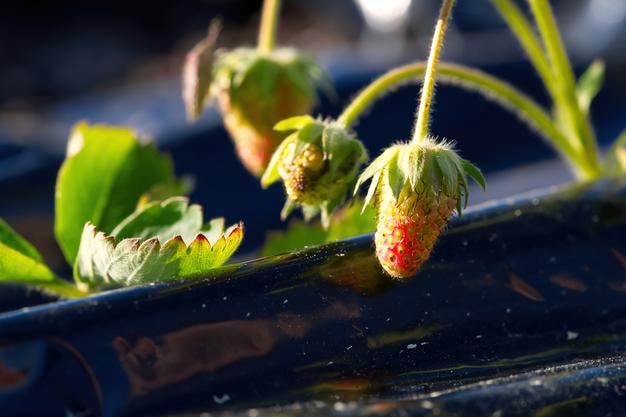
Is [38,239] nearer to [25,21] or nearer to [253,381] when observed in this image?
[253,381]

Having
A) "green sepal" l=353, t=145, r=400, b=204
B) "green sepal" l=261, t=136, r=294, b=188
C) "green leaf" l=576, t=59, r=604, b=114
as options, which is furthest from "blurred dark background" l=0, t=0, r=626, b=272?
"green sepal" l=353, t=145, r=400, b=204

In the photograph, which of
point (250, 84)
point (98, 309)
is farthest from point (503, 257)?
point (250, 84)

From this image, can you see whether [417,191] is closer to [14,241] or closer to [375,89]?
[375,89]

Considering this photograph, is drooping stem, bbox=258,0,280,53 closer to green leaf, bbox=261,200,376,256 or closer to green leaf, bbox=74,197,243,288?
green leaf, bbox=261,200,376,256

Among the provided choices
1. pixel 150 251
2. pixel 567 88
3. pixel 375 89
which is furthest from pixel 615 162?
pixel 150 251

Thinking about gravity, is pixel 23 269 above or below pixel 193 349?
above

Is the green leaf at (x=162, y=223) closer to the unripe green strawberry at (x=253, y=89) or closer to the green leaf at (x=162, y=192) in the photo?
the green leaf at (x=162, y=192)

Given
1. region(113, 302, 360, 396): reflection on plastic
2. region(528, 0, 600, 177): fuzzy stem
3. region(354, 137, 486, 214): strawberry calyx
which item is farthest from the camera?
region(528, 0, 600, 177): fuzzy stem
